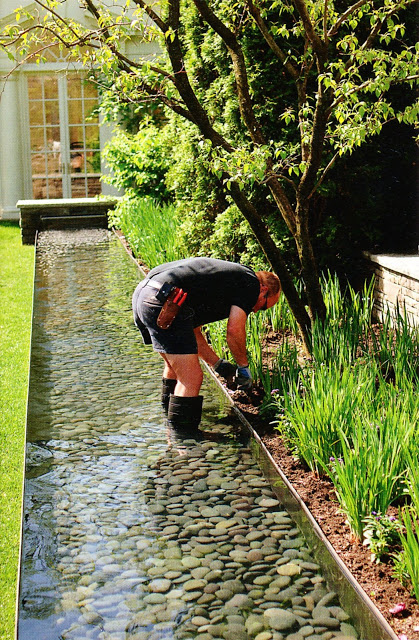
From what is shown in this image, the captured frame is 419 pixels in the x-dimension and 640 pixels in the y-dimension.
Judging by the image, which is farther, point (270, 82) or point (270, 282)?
point (270, 82)

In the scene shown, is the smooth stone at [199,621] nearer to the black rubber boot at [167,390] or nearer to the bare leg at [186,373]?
the bare leg at [186,373]

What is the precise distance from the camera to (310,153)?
4496mm

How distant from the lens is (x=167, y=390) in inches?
173

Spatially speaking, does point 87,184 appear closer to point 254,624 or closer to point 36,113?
point 36,113

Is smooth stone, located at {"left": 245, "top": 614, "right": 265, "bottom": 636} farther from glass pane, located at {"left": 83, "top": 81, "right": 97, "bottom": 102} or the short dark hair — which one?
glass pane, located at {"left": 83, "top": 81, "right": 97, "bottom": 102}

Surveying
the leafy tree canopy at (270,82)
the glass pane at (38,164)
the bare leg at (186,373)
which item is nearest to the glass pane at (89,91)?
the glass pane at (38,164)

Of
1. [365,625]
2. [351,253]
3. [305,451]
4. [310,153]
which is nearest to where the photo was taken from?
[365,625]

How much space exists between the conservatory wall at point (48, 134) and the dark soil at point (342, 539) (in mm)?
11385

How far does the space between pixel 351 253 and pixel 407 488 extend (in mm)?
3328

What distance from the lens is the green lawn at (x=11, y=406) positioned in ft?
10.5

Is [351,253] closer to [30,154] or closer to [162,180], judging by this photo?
[162,180]

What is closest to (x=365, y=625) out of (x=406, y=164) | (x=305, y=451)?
(x=305, y=451)

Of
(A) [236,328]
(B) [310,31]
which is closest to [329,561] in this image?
(A) [236,328]

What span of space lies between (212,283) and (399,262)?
5.67ft
